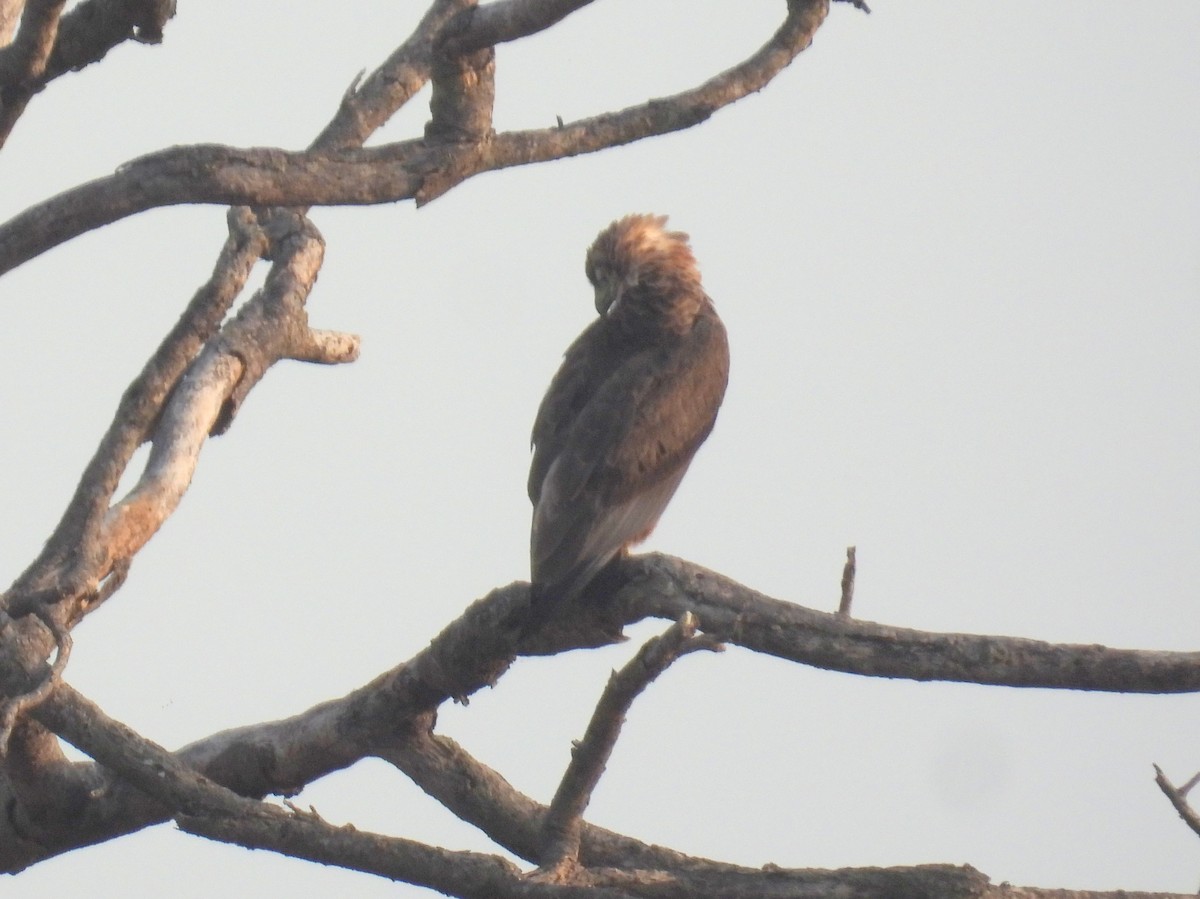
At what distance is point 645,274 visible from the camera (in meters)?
7.44

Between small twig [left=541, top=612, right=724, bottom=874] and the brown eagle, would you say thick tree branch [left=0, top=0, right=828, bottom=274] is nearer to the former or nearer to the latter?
the brown eagle

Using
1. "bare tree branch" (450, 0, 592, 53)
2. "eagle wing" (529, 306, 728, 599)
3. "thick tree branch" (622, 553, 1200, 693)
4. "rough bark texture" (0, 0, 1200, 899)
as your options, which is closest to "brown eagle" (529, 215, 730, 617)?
"eagle wing" (529, 306, 728, 599)

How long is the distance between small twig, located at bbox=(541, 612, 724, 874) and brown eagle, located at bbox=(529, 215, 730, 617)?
2.90 ft

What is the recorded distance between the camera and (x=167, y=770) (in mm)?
4938

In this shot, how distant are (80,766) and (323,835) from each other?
1.73 meters

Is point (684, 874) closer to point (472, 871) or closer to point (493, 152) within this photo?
point (472, 871)

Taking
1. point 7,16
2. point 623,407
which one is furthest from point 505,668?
point 7,16

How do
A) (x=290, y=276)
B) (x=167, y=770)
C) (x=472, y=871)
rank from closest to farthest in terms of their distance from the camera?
(x=472, y=871) < (x=167, y=770) < (x=290, y=276)

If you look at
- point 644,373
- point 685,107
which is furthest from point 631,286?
point 685,107

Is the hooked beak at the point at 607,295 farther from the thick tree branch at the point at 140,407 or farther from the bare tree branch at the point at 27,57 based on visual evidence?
the bare tree branch at the point at 27,57

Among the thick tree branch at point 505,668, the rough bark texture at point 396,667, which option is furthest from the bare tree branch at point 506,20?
the thick tree branch at point 505,668

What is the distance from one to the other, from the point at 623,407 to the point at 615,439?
0.18m

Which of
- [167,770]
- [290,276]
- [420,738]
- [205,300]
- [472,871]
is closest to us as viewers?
[472,871]

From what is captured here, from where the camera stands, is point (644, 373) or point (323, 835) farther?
point (644, 373)
